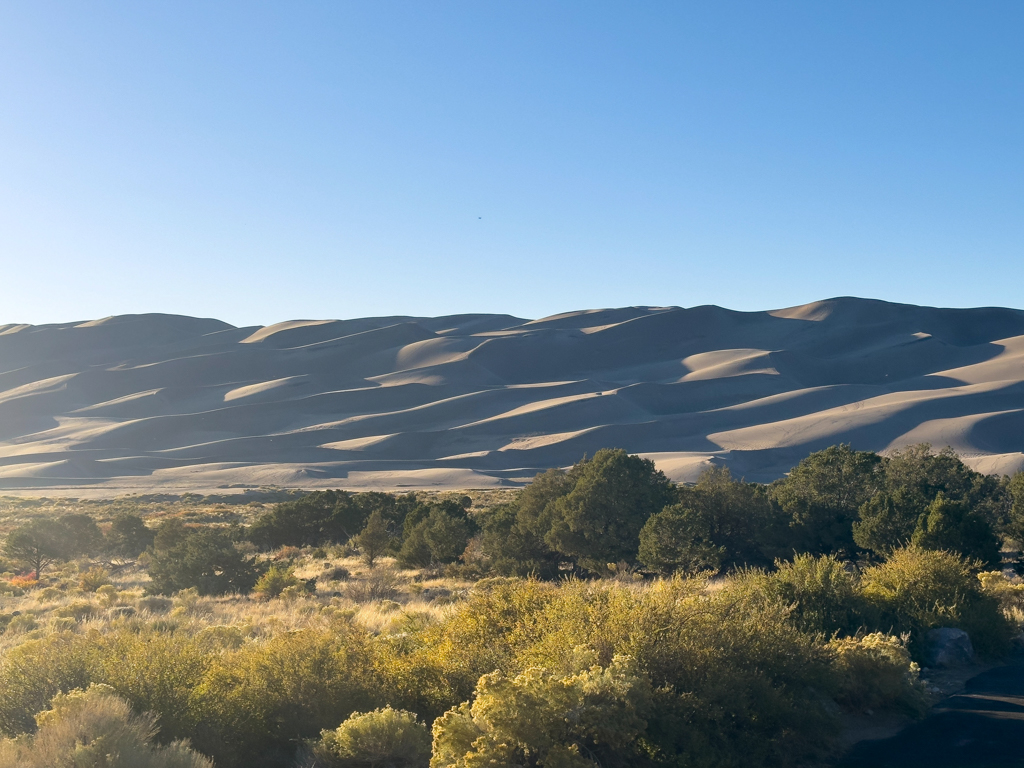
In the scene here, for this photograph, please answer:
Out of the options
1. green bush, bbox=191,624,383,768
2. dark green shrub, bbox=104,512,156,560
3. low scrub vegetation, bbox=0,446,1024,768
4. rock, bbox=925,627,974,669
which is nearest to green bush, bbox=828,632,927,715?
low scrub vegetation, bbox=0,446,1024,768

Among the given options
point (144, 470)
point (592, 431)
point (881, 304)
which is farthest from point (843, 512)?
point (881, 304)

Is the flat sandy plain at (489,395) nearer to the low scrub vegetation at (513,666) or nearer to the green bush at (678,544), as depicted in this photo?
the green bush at (678,544)

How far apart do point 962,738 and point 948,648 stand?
331 cm

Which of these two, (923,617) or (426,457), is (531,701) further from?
(426,457)

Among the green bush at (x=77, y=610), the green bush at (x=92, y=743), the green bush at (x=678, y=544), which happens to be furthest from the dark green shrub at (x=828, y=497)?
the green bush at (x=92, y=743)

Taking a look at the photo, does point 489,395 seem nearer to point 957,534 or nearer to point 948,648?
point 957,534

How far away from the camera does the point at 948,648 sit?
1061 centimetres

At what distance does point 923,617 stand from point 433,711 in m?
7.81

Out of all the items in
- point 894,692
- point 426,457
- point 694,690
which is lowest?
point 426,457

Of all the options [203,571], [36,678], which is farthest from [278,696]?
[203,571]

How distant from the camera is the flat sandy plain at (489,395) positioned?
74.1 metres

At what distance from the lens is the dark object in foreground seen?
278 inches

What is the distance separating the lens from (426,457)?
8581cm

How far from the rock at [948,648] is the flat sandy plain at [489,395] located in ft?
161
